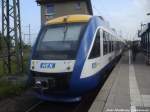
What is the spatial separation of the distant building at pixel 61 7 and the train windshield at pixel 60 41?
3495 cm

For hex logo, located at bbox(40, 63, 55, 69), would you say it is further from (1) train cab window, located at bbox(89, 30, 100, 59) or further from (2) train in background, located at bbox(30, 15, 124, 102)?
(1) train cab window, located at bbox(89, 30, 100, 59)

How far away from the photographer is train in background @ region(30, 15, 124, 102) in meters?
10.8

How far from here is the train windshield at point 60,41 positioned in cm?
1138

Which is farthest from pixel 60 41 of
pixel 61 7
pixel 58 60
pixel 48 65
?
pixel 61 7

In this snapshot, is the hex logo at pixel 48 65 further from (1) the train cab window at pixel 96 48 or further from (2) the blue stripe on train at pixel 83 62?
(1) the train cab window at pixel 96 48

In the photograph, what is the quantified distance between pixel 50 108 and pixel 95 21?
3.39 m

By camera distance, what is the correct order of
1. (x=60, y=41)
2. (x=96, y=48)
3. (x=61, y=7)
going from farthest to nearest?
(x=61, y=7)
(x=96, y=48)
(x=60, y=41)

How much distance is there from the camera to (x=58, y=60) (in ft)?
36.5

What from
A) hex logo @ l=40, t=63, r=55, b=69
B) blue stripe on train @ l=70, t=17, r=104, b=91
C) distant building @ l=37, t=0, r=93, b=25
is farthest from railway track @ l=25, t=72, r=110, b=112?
distant building @ l=37, t=0, r=93, b=25

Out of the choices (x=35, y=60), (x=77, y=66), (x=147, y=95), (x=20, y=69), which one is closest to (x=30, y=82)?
(x=35, y=60)

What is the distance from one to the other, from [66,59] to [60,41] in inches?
39.6

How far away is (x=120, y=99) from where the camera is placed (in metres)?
10.5

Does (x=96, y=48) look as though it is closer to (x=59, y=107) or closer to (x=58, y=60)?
(x=58, y=60)

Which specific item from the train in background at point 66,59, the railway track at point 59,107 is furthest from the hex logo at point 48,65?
the railway track at point 59,107
